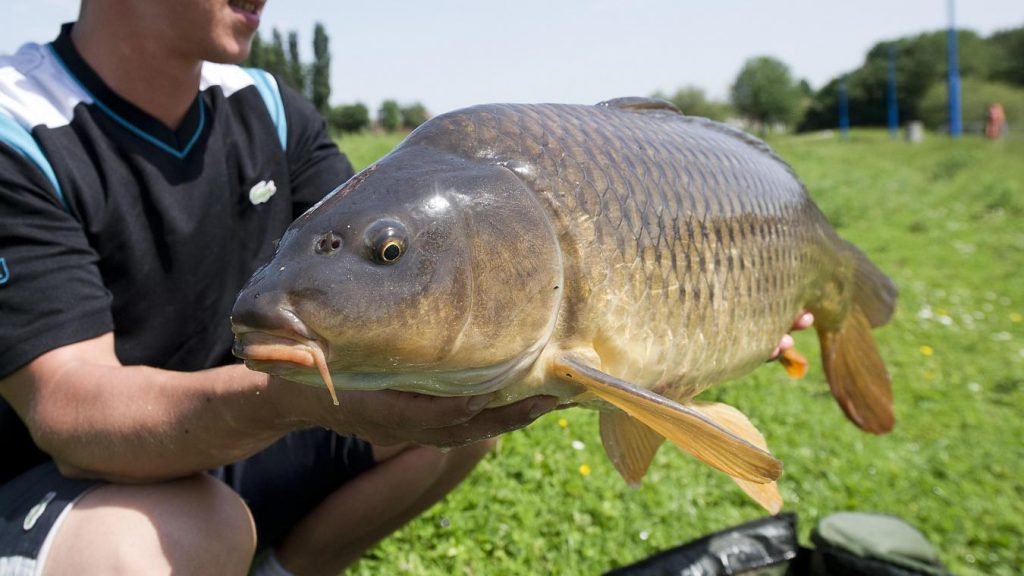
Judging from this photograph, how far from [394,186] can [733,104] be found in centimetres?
5987

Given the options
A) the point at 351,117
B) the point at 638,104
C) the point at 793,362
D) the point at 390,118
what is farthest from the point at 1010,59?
the point at 638,104

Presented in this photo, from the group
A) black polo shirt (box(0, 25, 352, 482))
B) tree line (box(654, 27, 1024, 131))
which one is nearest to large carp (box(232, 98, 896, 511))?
black polo shirt (box(0, 25, 352, 482))

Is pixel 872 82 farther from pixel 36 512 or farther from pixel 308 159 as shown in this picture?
pixel 36 512

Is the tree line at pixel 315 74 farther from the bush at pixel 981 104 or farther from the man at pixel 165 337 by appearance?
the bush at pixel 981 104

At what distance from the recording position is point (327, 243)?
2.87 ft

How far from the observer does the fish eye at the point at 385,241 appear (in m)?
0.89

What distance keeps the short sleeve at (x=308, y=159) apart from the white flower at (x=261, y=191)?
12 centimetres

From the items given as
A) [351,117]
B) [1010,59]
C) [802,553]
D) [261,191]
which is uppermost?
[1010,59]

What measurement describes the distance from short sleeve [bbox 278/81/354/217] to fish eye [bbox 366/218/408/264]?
1.14 meters

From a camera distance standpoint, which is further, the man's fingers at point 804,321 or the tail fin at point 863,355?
the tail fin at point 863,355

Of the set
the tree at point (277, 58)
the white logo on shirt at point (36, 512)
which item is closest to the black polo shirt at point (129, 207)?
the white logo on shirt at point (36, 512)

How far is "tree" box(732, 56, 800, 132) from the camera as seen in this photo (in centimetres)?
5450

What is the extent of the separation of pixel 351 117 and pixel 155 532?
625 inches

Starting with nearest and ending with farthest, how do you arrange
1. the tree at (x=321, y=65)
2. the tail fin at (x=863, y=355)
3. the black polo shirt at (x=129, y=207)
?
the black polo shirt at (x=129, y=207) → the tail fin at (x=863, y=355) → the tree at (x=321, y=65)
